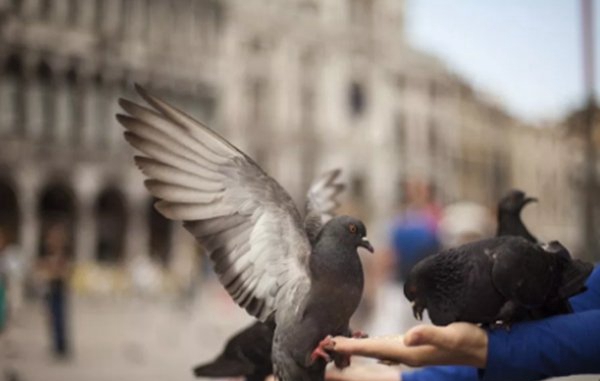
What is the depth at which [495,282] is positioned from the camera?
1498 millimetres

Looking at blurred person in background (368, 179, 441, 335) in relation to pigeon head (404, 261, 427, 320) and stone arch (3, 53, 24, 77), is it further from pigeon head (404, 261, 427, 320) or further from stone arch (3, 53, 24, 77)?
stone arch (3, 53, 24, 77)

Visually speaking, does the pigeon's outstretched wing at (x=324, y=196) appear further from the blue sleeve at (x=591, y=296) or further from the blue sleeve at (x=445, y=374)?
the blue sleeve at (x=591, y=296)

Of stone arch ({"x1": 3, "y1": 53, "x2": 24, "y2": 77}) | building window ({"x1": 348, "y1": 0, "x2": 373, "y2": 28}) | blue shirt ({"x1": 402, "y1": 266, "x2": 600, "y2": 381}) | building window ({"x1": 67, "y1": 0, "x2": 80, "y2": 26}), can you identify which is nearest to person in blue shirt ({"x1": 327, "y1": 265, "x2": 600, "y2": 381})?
blue shirt ({"x1": 402, "y1": 266, "x2": 600, "y2": 381})

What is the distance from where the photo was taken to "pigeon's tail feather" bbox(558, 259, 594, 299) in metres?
1.55

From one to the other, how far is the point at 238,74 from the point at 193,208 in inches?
1121

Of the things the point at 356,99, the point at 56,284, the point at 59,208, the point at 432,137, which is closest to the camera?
the point at 56,284

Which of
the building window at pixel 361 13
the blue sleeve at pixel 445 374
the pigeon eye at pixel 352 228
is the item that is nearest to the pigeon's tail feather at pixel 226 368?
the blue sleeve at pixel 445 374

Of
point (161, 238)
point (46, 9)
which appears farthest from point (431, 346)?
point (161, 238)

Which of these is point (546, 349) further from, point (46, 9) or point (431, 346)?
point (46, 9)

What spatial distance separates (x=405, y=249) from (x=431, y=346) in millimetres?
4061

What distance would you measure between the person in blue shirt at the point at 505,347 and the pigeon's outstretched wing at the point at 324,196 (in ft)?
2.66

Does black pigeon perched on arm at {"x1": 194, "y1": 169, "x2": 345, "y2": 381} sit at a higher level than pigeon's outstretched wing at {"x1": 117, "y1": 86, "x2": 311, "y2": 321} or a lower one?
lower

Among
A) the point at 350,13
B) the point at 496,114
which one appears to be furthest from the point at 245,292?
the point at 496,114

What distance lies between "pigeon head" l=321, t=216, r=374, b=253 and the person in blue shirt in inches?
8.2
